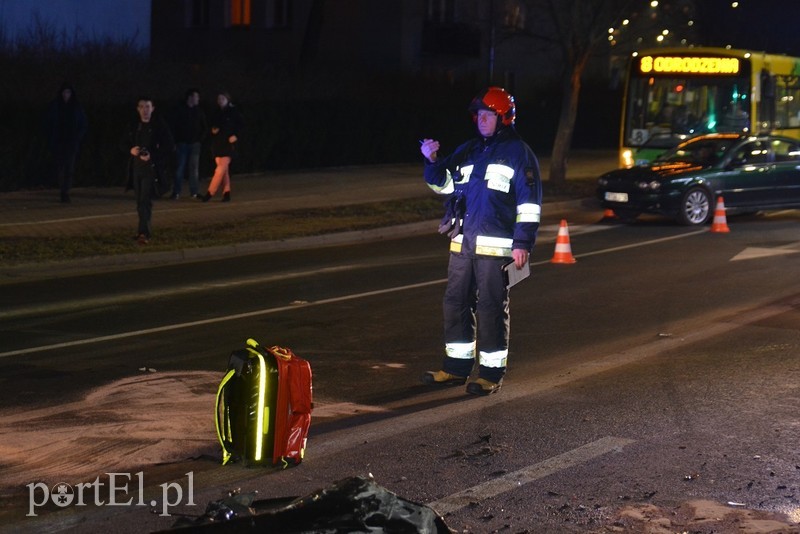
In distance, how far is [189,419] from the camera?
24.3 ft

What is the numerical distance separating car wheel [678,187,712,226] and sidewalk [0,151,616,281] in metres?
3.95

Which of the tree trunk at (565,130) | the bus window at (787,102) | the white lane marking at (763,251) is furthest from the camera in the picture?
the tree trunk at (565,130)

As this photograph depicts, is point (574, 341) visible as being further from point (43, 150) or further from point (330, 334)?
point (43, 150)

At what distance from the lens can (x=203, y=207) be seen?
20.1 m

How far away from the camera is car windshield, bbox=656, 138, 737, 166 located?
20.6 metres

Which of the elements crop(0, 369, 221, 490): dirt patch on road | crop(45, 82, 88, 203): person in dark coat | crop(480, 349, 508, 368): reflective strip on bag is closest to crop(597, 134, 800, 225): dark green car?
crop(45, 82, 88, 203): person in dark coat

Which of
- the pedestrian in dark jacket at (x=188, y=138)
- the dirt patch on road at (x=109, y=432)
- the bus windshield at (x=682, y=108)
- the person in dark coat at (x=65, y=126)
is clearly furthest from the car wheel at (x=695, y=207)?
the dirt patch on road at (x=109, y=432)

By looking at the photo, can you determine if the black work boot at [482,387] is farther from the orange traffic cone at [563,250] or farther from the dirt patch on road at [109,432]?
the orange traffic cone at [563,250]

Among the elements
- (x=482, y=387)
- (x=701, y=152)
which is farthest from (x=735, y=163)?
(x=482, y=387)

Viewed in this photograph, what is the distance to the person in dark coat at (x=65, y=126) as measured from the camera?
19375 millimetres

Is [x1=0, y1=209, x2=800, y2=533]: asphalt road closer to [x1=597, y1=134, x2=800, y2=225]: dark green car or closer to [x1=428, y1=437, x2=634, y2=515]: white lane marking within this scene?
[x1=428, y1=437, x2=634, y2=515]: white lane marking

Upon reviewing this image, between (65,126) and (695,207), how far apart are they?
9.93m

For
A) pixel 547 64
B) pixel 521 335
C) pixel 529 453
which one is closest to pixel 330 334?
pixel 521 335

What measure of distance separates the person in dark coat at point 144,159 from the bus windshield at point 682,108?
1163 centimetres
